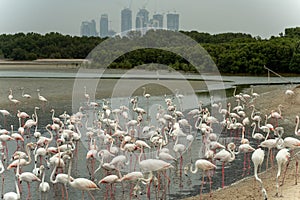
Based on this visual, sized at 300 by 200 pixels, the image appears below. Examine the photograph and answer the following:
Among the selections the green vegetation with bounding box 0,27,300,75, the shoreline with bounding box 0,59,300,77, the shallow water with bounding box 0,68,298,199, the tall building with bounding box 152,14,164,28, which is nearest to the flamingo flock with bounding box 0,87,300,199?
the shallow water with bounding box 0,68,298,199

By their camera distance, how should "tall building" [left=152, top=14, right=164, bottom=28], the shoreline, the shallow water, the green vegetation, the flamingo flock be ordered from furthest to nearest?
the shoreline, the green vegetation, "tall building" [left=152, top=14, right=164, bottom=28], the shallow water, the flamingo flock

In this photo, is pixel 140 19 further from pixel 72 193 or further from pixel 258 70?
pixel 258 70

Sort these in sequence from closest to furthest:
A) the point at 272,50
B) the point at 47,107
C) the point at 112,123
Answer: the point at 112,123
the point at 47,107
the point at 272,50

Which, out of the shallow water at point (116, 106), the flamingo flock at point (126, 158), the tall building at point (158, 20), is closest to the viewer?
the flamingo flock at point (126, 158)

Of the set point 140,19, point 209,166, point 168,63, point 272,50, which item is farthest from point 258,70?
point 209,166

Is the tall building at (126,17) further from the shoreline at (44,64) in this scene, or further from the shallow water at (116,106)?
the shoreline at (44,64)

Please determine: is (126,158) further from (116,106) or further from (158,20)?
(158,20)

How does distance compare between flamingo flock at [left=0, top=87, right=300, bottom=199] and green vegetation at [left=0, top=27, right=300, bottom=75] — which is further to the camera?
green vegetation at [left=0, top=27, right=300, bottom=75]

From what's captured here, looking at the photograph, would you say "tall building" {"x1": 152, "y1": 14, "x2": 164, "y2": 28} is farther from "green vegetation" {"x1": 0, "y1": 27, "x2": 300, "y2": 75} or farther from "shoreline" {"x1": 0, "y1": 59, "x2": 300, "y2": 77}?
"shoreline" {"x1": 0, "y1": 59, "x2": 300, "y2": 77}

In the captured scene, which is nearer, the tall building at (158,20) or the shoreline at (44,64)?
the tall building at (158,20)

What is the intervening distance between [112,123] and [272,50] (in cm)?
3610

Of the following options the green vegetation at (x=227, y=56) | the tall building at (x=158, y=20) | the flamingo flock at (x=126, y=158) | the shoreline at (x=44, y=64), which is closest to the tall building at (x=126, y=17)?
the tall building at (x=158, y=20)

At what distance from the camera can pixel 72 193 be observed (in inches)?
346

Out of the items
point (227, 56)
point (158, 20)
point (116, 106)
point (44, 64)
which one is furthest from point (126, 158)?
point (44, 64)
